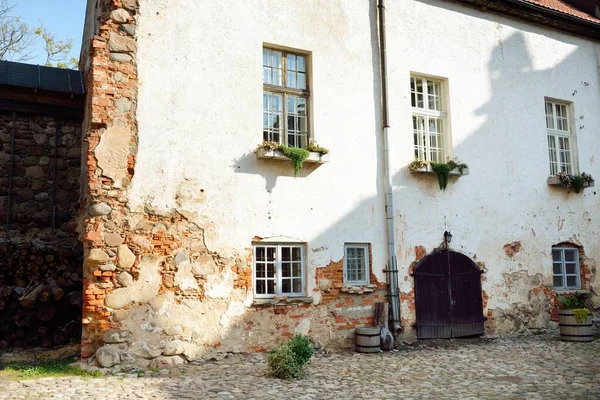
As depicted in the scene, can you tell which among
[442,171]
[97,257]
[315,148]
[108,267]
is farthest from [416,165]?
[97,257]

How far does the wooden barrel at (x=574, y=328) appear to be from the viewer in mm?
10625

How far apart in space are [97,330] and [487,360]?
606cm

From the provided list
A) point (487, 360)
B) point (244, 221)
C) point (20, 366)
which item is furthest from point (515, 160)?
point (20, 366)

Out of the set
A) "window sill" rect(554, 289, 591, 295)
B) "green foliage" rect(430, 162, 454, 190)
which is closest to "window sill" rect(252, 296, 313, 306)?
"green foliage" rect(430, 162, 454, 190)

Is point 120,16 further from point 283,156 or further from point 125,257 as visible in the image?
point 125,257

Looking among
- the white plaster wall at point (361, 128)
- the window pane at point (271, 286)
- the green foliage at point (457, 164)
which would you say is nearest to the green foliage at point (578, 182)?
the white plaster wall at point (361, 128)

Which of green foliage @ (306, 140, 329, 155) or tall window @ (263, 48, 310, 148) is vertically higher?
tall window @ (263, 48, 310, 148)

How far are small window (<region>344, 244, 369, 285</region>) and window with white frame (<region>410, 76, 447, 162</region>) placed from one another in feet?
8.14

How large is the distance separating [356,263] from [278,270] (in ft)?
5.15

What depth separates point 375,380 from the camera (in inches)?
289

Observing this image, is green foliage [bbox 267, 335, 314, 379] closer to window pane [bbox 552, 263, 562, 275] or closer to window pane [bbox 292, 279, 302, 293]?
window pane [bbox 292, 279, 302, 293]

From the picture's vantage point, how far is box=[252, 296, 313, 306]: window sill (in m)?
8.85

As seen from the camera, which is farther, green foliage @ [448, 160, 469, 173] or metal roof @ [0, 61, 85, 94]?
green foliage @ [448, 160, 469, 173]

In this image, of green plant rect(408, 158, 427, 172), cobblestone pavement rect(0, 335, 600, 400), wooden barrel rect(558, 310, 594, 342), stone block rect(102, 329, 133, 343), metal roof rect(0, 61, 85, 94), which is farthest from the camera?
wooden barrel rect(558, 310, 594, 342)
